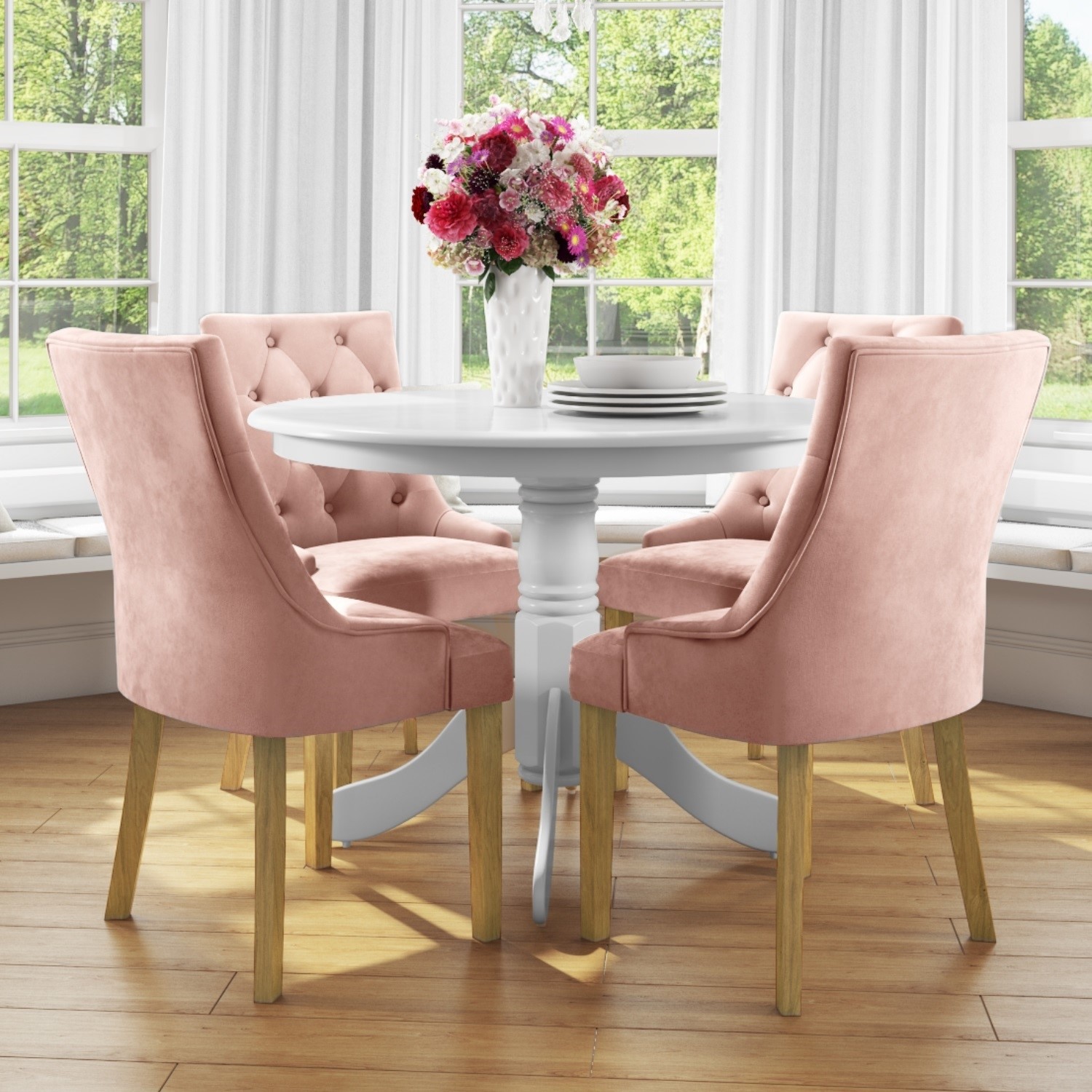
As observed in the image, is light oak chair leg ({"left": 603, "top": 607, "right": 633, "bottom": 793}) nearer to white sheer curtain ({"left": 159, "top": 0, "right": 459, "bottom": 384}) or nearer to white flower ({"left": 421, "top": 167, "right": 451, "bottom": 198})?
white flower ({"left": 421, "top": 167, "right": 451, "bottom": 198})

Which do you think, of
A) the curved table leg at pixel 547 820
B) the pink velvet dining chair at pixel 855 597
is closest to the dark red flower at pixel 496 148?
the pink velvet dining chair at pixel 855 597

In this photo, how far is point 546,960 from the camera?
238 centimetres

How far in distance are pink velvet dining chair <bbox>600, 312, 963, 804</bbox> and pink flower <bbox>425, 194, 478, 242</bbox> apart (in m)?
0.79

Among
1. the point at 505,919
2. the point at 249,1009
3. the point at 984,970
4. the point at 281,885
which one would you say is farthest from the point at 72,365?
the point at 984,970

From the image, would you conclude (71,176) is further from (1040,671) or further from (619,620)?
(1040,671)

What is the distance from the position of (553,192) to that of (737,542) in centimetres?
98

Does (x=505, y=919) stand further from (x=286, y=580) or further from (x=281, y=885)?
(x=286, y=580)

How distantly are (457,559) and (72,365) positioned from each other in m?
1.02

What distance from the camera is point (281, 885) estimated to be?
7.24 ft

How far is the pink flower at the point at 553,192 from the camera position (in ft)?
8.38

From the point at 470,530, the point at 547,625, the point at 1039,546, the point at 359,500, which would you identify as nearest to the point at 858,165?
the point at 1039,546

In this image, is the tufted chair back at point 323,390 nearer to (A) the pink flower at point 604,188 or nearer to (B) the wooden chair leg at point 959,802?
(A) the pink flower at point 604,188

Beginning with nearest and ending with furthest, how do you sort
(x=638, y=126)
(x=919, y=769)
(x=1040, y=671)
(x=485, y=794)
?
(x=485, y=794) → (x=919, y=769) → (x=1040, y=671) → (x=638, y=126)

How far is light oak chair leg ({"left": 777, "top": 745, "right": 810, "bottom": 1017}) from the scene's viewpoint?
85.0 inches
